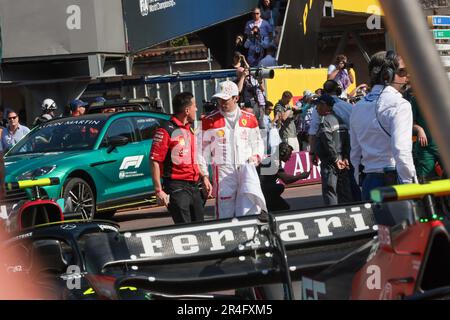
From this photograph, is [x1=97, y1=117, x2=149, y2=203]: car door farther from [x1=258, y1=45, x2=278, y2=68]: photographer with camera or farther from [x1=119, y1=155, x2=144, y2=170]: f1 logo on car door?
[x1=258, y1=45, x2=278, y2=68]: photographer with camera

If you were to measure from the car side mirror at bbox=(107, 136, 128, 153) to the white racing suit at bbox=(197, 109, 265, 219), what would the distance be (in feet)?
17.2

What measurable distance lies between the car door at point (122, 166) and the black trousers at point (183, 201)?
4726 mm

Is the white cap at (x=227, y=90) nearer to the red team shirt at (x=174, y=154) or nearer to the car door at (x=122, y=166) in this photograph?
the red team shirt at (x=174, y=154)

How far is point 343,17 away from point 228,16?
15.3ft

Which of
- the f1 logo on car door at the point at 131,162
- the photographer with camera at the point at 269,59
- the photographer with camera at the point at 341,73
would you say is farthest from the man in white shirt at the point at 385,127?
the photographer with camera at the point at 269,59

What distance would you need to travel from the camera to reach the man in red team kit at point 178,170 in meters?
8.68

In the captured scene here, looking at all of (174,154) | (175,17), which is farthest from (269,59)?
(174,154)

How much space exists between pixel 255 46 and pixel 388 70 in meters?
13.8

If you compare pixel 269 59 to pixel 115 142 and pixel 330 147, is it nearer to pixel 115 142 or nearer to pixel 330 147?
pixel 115 142

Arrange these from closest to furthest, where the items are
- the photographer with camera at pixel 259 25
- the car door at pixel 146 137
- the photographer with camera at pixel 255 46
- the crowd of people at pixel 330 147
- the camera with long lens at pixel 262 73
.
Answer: the crowd of people at pixel 330 147
the car door at pixel 146 137
the camera with long lens at pixel 262 73
the photographer with camera at pixel 259 25
the photographer with camera at pixel 255 46

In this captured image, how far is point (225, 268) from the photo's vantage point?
4398mm

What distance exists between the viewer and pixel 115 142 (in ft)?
44.4

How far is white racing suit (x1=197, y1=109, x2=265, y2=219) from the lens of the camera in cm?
837
